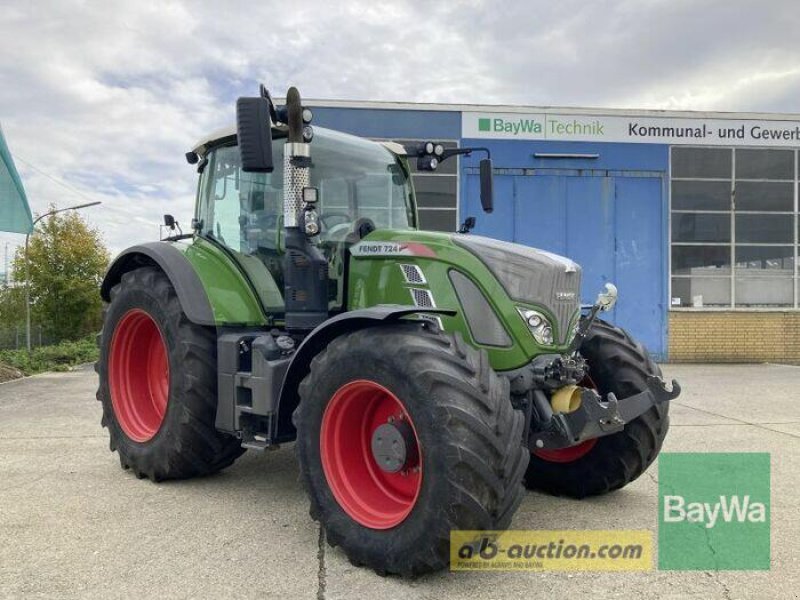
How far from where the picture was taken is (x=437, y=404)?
307 centimetres

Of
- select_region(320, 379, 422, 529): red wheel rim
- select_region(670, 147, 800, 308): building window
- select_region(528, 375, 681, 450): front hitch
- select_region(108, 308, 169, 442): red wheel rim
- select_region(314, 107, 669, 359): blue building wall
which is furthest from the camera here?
select_region(670, 147, 800, 308): building window

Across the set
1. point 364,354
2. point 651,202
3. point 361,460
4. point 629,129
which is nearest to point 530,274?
point 364,354

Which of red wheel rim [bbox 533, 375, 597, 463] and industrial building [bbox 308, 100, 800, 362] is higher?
industrial building [bbox 308, 100, 800, 362]

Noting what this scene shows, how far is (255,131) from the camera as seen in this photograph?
3.75m

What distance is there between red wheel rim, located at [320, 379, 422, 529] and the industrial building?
452 inches

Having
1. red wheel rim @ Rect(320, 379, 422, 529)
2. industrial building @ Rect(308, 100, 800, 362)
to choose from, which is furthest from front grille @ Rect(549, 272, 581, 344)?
industrial building @ Rect(308, 100, 800, 362)

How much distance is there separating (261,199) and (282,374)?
55.1 inches

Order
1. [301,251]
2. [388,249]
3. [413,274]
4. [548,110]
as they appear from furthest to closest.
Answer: [548,110], [301,251], [388,249], [413,274]

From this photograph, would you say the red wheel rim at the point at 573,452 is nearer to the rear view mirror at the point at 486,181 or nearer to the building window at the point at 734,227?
the rear view mirror at the point at 486,181

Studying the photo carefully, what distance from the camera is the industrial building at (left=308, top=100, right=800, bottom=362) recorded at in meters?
15.1

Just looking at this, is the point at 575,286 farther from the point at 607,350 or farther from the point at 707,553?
the point at 707,553

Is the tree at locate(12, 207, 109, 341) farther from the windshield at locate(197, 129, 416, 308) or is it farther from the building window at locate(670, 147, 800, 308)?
the windshield at locate(197, 129, 416, 308)

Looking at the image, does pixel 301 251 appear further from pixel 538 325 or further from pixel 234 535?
pixel 234 535

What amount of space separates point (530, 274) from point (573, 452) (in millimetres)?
1424
